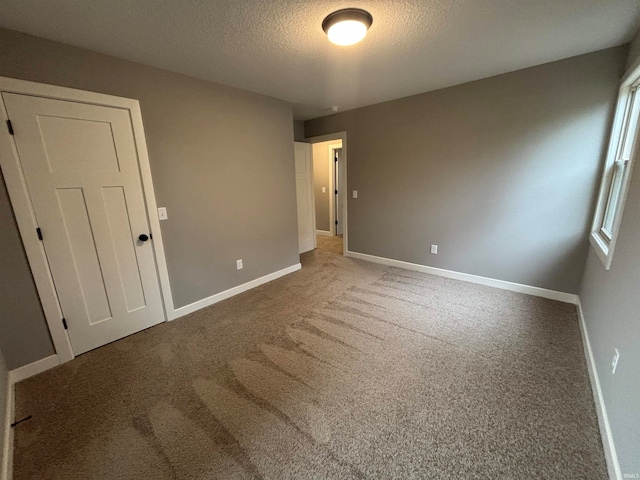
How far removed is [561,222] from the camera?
8.93 feet

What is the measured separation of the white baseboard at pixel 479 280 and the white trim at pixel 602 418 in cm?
82

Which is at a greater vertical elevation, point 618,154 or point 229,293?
point 618,154

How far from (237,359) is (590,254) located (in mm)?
3421

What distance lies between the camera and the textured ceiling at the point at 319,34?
5.32 ft

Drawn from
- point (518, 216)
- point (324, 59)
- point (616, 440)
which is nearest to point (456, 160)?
point (518, 216)

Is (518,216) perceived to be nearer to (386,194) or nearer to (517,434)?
(386,194)

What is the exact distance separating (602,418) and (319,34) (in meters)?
3.04

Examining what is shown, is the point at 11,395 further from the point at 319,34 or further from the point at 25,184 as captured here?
the point at 319,34

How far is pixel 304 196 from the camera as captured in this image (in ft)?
16.3

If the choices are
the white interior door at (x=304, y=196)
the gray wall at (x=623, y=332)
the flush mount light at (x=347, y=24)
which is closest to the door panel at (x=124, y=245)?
the flush mount light at (x=347, y=24)

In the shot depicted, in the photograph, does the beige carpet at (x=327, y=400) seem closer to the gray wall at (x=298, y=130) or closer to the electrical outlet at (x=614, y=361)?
the electrical outlet at (x=614, y=361)

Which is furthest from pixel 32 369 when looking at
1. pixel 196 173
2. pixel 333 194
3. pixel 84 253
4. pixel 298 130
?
pixel 333 194

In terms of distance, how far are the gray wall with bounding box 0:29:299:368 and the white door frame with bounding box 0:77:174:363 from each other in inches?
2.1

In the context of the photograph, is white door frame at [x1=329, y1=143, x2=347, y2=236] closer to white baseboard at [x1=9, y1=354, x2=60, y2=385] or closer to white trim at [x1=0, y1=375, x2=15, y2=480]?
→ white baseboard at [x1=9, y1=354, x2=60, y2=385]
